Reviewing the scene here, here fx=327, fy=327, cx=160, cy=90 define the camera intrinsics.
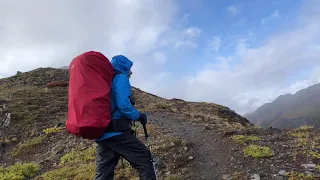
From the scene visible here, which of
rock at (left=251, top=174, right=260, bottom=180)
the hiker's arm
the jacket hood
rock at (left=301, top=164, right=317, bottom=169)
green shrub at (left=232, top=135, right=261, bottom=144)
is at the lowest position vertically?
rock at (left=251, top=174, right=260, bottom=180)

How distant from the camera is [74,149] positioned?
1490cm

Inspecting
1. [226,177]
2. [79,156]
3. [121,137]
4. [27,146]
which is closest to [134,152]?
[121,137]

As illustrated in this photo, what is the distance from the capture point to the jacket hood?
6.70m

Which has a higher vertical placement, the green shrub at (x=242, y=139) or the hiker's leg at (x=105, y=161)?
the green shrub at (x=242, y=139)

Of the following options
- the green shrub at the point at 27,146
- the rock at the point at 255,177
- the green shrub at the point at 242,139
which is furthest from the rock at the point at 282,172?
the green shrub at the point at 27,146

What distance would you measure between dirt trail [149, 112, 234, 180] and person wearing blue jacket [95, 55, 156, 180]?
300 centimetres

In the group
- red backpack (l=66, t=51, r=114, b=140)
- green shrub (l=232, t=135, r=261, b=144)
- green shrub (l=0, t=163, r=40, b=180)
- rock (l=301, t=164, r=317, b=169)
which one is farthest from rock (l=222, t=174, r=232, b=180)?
green shrub (l=0, t=163, r=40, b=180)

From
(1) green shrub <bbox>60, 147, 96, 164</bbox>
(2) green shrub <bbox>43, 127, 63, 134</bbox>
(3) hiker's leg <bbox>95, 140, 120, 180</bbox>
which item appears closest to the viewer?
(3) hiker's leg <bbox>95, 140, 120, 180</bbox>

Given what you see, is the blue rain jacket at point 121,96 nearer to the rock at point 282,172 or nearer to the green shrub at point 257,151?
the rock at point 282,172

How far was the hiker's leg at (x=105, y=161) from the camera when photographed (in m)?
6.91

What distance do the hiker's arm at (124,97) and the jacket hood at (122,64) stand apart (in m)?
0.26

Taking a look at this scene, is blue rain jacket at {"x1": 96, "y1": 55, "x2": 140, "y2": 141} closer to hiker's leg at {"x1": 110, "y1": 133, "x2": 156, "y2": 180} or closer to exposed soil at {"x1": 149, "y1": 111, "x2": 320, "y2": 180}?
hiker's leg at {"x1": 110, "y1": 133, "x2": 156, "y2": 180}

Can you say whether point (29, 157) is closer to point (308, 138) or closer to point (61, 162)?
point (61, 162)

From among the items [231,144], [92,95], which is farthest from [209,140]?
[92,95]
